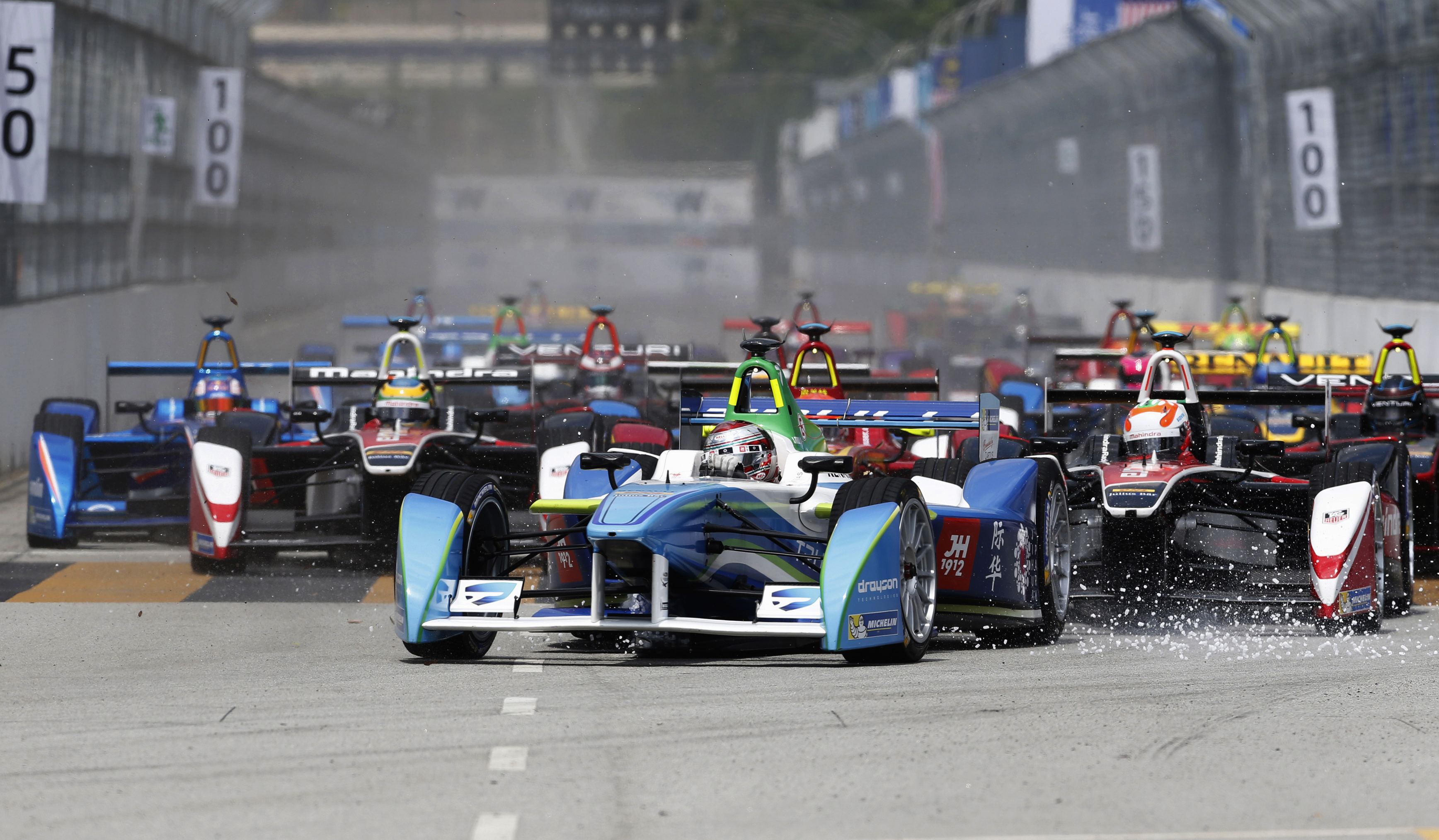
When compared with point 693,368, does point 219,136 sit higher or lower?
higher

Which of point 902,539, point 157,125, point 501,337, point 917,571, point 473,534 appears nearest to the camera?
point 902,539

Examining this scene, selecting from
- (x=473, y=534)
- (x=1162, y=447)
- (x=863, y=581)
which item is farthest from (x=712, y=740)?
(x=1162, y=447)

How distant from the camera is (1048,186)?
51.6m

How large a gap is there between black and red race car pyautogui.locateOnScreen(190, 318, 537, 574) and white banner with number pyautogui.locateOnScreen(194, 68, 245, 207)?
50.1ft

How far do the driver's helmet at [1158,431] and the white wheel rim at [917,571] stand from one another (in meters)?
2.43

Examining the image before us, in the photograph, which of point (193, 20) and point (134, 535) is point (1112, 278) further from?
point (134, 535)

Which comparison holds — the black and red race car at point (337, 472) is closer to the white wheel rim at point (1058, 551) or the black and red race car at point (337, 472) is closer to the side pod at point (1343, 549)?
the white wheel rim at point (1058, 551)

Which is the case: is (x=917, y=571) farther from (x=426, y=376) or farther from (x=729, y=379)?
(x=426, y=376)

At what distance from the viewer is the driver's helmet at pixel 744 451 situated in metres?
9.88

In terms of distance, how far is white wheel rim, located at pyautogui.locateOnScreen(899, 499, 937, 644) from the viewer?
8914 mm

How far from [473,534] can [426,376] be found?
495 centimetres

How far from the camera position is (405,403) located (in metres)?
13.7

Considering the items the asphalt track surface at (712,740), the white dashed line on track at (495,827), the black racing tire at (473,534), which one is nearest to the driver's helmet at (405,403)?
the asphalt track surface at (712,740)

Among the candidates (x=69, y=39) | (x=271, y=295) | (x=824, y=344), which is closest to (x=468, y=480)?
(x=824, y=344)
